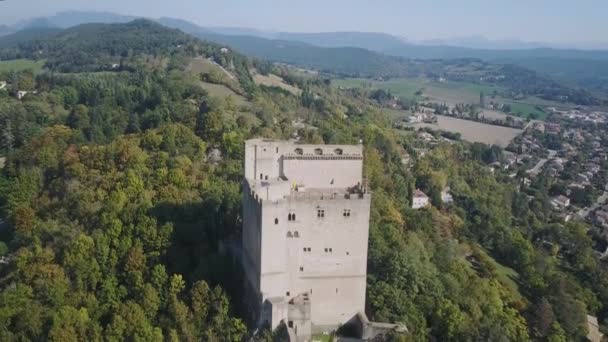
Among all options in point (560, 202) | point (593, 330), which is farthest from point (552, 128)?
point (593, 330)

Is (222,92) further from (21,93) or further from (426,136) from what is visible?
(426,136)

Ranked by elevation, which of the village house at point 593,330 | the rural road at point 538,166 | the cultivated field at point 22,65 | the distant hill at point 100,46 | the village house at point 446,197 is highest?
the distant hill at point 100,46

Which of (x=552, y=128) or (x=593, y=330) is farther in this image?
(x=552, y=128)

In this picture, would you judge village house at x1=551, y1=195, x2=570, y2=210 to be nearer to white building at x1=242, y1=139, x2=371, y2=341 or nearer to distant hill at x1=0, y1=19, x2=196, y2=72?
white building at x1=242, y1=139, x2=371, y2=341

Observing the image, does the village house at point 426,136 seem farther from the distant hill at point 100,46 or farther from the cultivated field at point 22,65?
the cultivated field at point 22,65

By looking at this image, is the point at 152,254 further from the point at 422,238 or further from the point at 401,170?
the point at 401,170

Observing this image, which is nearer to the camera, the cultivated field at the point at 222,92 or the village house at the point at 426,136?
the cultivated field at the point at 222,92

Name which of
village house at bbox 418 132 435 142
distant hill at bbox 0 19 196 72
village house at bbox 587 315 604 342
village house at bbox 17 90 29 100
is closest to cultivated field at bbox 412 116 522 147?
village house at bbox 418 132 435 142

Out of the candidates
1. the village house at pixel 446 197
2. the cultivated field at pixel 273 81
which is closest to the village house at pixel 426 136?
the cultivated field at pixel 273 81
